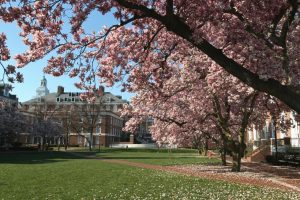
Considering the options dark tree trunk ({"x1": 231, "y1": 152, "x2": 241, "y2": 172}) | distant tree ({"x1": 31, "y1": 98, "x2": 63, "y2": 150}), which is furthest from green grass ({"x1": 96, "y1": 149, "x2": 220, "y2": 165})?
distant tree ({"x1": 31, "y1": 98, "x2": 63, "y2": 150})

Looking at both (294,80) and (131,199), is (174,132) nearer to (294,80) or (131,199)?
(131,199)

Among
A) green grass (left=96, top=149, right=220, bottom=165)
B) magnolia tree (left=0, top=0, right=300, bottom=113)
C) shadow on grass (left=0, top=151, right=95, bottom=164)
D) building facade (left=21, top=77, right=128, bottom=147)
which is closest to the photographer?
magnolia tree (left=0, top=0, right=300, bottom=113)

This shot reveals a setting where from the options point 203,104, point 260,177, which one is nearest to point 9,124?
point 203,104

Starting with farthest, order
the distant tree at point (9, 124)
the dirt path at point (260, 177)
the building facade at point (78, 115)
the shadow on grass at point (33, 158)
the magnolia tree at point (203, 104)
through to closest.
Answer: the building facade at point (78, 115) < the distant tree at point (9, 124) < the shadow on grass at point (33, 158) < the magnolia tree at point (203, 104) < the dirt path at point (260, 177)

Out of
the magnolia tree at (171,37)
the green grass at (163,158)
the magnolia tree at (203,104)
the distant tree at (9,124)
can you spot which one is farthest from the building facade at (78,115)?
the magnolia tree at (171,37)

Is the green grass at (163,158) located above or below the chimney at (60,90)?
below

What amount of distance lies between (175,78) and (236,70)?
15488mm

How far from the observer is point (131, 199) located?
1280 centimetres

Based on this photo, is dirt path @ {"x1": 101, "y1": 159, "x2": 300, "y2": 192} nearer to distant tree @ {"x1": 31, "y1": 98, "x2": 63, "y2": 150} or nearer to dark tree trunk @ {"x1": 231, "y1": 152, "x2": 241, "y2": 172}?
dark tree trunk @ {"x1": 231, "y1": 152, "x2": 241, "y2": 172}

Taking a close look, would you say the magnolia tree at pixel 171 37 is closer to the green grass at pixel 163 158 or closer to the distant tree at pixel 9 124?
the green grass at pixel 163 158

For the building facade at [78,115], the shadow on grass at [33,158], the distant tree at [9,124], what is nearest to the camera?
the shadow on grass at [33,158]

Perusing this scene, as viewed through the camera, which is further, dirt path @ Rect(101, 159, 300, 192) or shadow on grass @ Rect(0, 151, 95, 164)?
Answer: shadow on grass @ Rect(0, 151, 95, 164)

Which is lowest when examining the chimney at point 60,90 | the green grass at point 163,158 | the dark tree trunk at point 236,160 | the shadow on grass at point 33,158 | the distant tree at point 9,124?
the green grass at point 163,158

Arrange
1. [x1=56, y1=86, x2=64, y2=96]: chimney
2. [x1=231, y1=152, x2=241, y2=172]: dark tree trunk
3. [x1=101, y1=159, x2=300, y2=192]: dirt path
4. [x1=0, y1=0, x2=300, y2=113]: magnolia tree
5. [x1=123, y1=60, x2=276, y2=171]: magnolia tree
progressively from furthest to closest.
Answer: [x1=56, y1=86, x2=64, y2=96]: chimney, [x1=231, y1=152, x2=241, y2=172]: dark tree trunk, [x1=123, y1=60, x2=276, y2=171]: magnolia tree, [x1=101, y1=159, x2=300, y2=192]: dirt path, [x1=0, y1=0, x2=300, y2=113]: magnolia tree
